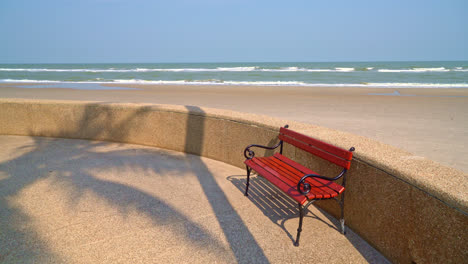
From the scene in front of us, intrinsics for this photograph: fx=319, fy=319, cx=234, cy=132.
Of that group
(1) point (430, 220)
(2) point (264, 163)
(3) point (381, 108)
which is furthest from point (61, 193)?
(3) point (381, 108)

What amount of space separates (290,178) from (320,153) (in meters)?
0.39

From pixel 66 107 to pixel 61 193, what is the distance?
8.89ft

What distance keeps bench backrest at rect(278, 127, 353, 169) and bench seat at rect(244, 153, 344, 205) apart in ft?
0.73

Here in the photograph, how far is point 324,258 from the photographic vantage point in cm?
264

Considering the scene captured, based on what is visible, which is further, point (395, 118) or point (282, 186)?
point (395, 118)

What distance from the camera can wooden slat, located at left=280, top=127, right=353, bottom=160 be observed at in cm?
277

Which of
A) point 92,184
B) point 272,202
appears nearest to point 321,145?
point 272,202

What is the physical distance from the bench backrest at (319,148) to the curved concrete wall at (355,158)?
15 centimetres

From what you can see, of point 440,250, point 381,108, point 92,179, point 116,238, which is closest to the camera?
point 440,250

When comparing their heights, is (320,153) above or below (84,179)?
above

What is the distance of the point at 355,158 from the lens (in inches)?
113

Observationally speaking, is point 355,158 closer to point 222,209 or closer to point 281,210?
point 281,210

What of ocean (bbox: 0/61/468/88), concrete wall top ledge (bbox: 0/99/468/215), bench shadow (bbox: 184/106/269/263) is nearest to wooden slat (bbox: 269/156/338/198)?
concrete wall top ledge (bbox: 0/99/468/215)

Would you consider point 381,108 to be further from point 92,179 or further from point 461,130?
point 92,179
